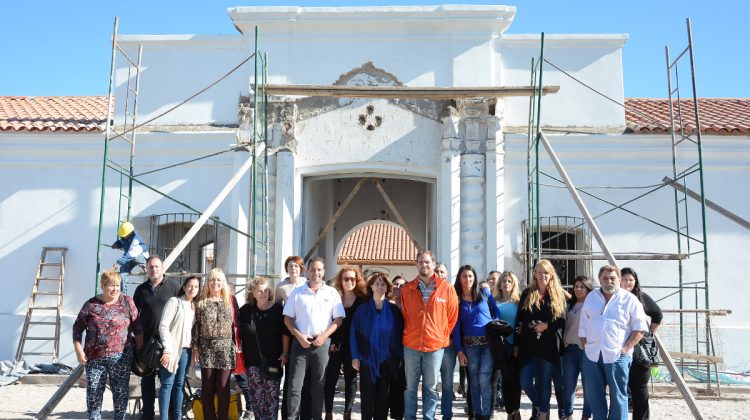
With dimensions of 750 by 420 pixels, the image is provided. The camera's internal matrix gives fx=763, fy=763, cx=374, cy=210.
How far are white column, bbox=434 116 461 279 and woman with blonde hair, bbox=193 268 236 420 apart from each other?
505 centimetres

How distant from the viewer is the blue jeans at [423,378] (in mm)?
7008

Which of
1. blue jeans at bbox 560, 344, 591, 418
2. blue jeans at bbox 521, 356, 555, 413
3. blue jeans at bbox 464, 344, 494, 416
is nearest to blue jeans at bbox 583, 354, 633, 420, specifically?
blue jeans at bbox 560, 344, 591, 418

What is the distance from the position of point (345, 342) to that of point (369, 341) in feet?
1.24

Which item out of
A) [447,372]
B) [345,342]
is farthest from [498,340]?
[345,342]

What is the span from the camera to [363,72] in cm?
1188

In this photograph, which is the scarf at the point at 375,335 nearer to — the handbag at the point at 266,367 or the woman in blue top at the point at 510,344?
the handbag at the point at 266,367

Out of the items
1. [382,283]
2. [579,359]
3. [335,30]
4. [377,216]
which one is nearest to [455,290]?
[382,283]

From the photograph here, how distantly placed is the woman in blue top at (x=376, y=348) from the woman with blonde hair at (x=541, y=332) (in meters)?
1.21

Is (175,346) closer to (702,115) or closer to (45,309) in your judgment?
(45,309)

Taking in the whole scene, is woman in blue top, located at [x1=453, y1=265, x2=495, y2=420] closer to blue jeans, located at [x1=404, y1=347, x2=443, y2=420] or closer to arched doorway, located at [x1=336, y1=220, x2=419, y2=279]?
blue jeans, located at [x1=404, y1=347, x2=443, y2=420]

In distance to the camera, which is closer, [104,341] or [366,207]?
[104,341]

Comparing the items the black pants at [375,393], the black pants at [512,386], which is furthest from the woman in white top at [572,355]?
the black pants at [375,393]

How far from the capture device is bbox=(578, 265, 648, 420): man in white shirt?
21.6 ft

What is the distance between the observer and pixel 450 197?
11.5m
